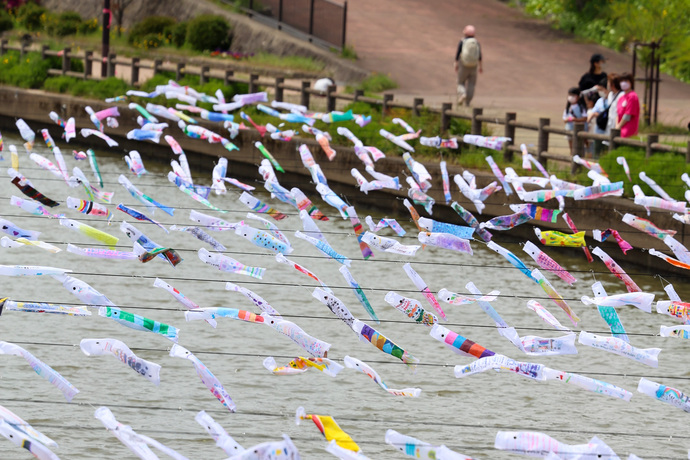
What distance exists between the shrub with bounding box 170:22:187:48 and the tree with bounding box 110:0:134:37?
2.01 m

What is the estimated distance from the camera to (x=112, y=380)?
393 inches

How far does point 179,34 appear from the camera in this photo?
31281 millimetres

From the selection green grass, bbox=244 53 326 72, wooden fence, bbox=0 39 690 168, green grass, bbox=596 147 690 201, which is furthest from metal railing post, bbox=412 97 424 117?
green grass, bbox=244 53 326 72

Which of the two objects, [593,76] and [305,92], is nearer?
[593,76]

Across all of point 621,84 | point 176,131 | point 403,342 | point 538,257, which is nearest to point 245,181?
point 176,131

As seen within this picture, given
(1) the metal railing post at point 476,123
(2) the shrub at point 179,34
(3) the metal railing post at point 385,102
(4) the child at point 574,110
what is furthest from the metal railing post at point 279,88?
(2) the shrub at point 179,34

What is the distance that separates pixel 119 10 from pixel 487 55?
10.8 meters

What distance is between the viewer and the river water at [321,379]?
9000 mm

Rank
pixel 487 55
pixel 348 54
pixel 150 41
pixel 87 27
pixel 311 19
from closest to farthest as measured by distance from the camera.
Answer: pixel 348 54 < pixel 487 55 < pixel 311 19 < pixel 150 41 < pixel 87 27

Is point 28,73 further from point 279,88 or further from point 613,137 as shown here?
point 613,137

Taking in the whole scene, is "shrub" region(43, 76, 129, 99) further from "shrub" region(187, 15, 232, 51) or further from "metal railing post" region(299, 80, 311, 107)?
"shrub" region(187, 15, 232, 51)

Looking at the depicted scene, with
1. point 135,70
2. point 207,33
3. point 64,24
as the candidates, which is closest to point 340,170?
point 135,70

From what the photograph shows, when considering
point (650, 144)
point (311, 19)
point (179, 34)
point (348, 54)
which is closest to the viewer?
point (650, 144)

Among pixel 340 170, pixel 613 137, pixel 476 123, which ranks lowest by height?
pixel 340 170
